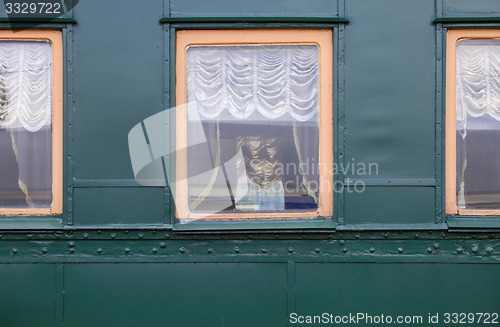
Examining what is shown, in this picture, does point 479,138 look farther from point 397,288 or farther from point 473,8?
point 397,288

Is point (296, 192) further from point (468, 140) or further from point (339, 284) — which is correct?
point (468, 140)

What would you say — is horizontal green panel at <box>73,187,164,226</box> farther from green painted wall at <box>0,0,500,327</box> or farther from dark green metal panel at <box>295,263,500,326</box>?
dark green metal panel at <box>295,263,500,326</box>

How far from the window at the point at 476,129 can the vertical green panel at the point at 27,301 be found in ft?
9.54

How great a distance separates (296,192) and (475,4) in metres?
1.84

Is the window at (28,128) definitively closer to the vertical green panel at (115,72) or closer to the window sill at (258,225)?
the vertical green panel at (115,72)

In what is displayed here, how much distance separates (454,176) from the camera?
273 centimetres

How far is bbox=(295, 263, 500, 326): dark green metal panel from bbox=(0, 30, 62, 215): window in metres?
1.93

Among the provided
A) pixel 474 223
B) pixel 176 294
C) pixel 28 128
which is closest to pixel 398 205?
pixel 474 223

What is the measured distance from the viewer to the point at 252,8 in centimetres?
269

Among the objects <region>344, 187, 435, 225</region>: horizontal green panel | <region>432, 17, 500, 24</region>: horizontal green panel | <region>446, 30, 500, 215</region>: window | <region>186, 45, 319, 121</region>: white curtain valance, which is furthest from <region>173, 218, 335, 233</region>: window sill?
<region>432, 17, 500, 24</region>: horizontal green panel

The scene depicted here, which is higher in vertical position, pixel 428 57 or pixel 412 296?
pixel 428 57

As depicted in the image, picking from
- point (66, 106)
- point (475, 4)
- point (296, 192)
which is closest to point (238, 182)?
point (296, 192)

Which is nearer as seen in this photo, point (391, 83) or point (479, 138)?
point (391, 83)

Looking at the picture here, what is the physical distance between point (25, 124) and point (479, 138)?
3.35 m
